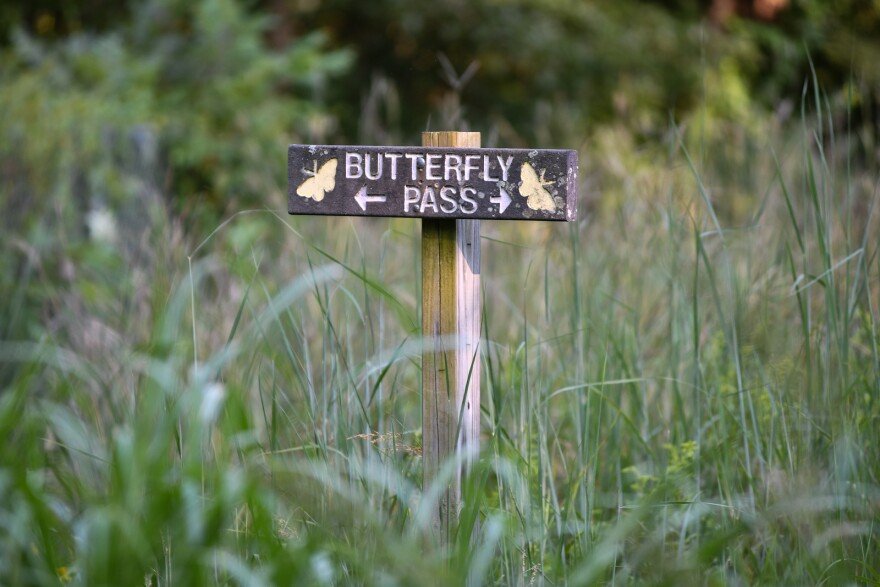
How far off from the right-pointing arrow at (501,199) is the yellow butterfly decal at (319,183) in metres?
0.31

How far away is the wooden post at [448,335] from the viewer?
169 cm

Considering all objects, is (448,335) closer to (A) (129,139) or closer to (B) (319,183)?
(B) (319,183)

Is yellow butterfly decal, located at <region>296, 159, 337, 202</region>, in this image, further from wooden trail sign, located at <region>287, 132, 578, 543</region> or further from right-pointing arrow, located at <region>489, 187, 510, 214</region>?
right-pointing arrow, located at <region>489, 187, 510, 214</region>

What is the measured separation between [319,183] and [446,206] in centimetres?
26

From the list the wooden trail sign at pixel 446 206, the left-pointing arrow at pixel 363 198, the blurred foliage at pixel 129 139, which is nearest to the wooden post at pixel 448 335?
the wooden trail sign at pixel 446 206

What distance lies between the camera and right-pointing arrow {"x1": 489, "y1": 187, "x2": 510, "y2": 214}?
1.66 m

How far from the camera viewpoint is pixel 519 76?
9.16 m

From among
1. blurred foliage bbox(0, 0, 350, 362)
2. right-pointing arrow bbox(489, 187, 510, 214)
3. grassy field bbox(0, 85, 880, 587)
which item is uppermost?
blurred foliage bbox(0, 0, 350, 362)

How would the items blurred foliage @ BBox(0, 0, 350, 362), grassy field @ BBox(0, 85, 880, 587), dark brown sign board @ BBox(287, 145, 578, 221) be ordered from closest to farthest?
grassy field @ BBox(0, 85, 880, 587) → dark brown sign board @ BBox(287, 145, 578, 221) → blurred foliage @ BBox(0, 0, 350, 362)

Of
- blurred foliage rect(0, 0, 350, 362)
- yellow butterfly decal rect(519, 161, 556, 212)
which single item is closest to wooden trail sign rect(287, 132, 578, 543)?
yellow butterfly decal rect(519, 161, 556, 212)

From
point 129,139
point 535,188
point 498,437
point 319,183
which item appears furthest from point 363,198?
point 129,139

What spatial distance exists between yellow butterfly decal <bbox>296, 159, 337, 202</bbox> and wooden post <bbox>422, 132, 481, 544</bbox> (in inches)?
7.4

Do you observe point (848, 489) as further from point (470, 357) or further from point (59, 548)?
point (59, 548)

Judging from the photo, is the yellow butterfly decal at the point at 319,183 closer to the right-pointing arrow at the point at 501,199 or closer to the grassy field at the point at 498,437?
the grassy field at the point at 498,437
